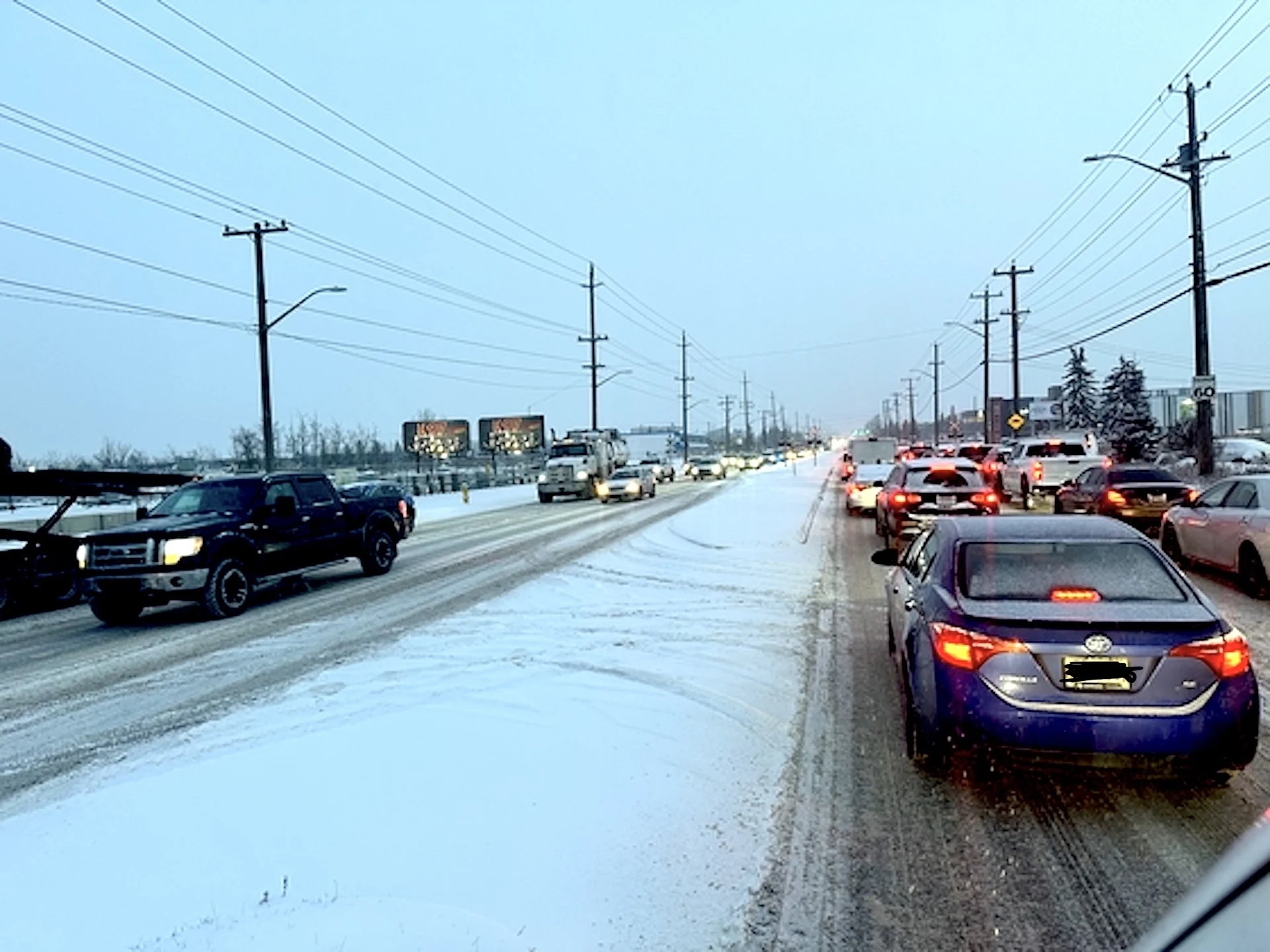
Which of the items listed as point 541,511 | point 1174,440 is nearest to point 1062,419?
point 1174,440

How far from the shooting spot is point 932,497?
1484cm

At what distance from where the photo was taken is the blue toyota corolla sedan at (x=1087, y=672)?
14.9 feet

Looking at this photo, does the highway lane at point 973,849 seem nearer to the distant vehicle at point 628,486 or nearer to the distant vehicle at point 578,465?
the distant vehicle at point 628,486

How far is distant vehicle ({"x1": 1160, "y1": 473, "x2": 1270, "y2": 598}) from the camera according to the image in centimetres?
1075

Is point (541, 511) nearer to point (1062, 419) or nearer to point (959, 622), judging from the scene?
point (959, 622)

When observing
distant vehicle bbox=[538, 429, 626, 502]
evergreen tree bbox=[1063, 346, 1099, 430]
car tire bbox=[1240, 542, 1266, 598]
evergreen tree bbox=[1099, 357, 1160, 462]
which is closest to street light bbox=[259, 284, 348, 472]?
distant vehicle bbox=[538, 429, 626, 502]

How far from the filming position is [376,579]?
15.1 metres

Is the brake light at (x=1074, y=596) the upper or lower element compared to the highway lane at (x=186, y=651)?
upper

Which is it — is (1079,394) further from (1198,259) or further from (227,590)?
(227,590)

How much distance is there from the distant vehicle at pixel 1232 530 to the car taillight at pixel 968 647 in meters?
7.81

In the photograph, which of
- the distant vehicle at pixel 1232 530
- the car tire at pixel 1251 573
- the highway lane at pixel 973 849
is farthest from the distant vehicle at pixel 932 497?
the highway lane at pixel 973 849

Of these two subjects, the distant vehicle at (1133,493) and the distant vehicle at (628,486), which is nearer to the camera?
the distant vehicle at (1133,493)

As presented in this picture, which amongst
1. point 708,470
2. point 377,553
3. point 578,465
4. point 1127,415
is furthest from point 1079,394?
point 377,553

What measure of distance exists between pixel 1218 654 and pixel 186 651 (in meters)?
9.56
